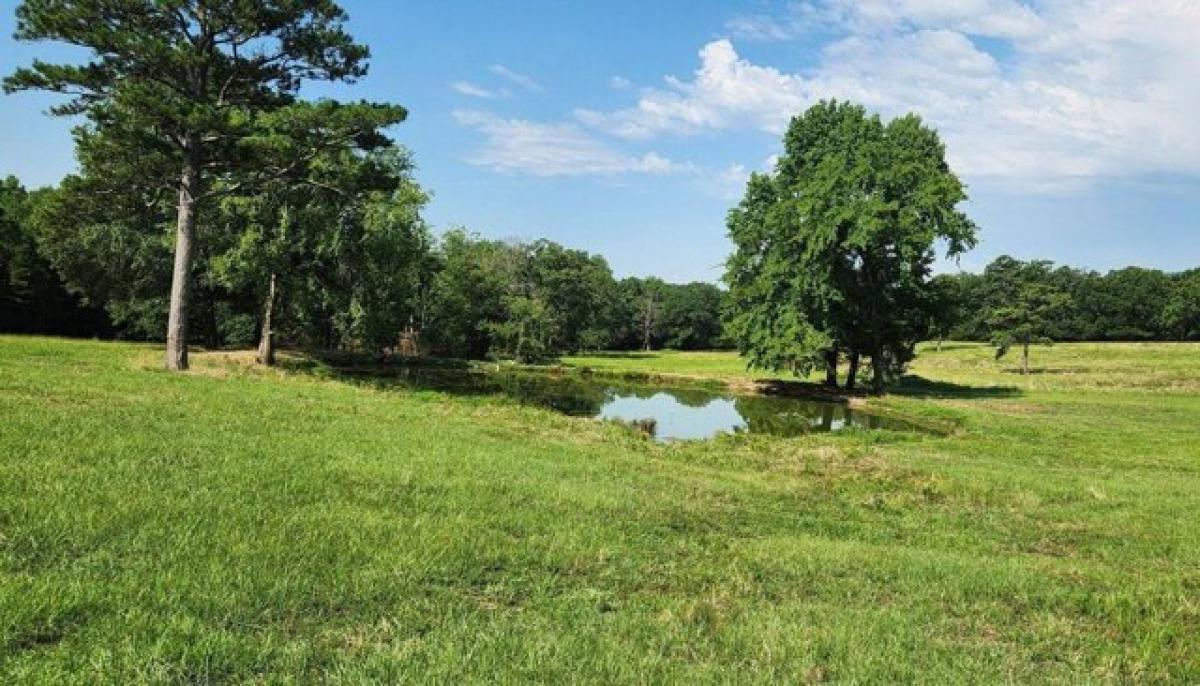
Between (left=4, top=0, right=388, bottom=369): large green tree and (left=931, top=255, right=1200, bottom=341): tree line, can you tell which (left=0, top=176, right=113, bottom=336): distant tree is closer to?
(left=4, top=0, right=388, bottom=369): large green tree

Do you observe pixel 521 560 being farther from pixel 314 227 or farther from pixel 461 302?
pixel 461 302

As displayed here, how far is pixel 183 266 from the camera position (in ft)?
95.5

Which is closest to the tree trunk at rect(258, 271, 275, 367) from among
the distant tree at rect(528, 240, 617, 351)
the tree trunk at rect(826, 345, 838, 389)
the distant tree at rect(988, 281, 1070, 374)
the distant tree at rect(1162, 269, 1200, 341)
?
the tree trunk at rect(826, 345, 838, 389)

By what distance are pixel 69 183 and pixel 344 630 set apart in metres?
30.2

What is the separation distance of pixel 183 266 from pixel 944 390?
44839 millimetres

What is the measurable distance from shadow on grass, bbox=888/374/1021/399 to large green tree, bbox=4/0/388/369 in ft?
120

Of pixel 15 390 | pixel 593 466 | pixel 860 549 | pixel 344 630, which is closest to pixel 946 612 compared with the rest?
pixel 860 549

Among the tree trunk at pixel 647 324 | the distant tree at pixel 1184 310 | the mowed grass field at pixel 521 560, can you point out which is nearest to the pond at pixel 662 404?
the mowed grass field at pixel 521 560

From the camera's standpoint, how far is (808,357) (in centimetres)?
4588

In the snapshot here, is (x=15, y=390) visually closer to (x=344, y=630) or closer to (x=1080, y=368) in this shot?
(x=344, y=630)

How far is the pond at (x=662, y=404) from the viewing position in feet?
111

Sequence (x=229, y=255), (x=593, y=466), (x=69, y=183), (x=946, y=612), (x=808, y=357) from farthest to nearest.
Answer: (x=808, y=357) → (x=229, y=255) → (x=69, y=183) → (x=593, y=466) → (x=946, y=612)

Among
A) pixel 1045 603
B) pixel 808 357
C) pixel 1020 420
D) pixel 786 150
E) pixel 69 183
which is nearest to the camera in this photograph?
pixel 1045 603

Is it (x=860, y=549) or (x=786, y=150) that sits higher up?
(x=786, y=150)
